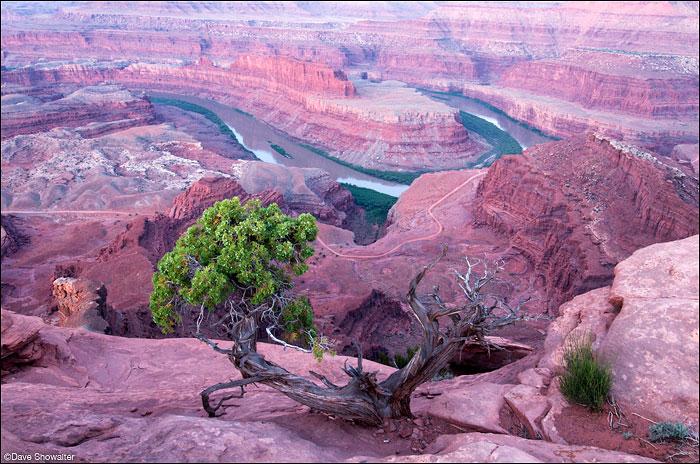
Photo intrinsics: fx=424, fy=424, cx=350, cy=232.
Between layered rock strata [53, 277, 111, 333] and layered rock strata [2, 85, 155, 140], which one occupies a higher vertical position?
layered rock strata [2, 85, 155, 140]

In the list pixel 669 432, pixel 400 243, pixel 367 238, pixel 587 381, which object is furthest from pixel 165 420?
pixel 367 238

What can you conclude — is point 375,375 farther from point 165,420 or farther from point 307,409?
point 165,420

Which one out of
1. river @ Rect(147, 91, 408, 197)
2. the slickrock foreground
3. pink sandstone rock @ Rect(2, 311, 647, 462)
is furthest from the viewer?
river @ Rect(147, 91, 408, 197)

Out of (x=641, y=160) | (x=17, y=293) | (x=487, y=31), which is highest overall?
(x=487, y=31)

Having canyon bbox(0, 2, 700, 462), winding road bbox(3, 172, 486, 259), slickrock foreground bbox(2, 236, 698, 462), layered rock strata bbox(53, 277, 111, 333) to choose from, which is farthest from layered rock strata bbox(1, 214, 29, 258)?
slickrock foreground bbox(2, 236, 698, 462)

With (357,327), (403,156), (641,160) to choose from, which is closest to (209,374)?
(357,327)

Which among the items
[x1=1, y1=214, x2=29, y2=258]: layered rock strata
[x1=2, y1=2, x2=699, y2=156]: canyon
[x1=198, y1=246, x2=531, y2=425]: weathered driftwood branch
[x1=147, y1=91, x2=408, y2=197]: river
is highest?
[x1=2, y1=2, x2=699, y2=156]: canyon

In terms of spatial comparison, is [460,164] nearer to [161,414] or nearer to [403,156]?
[403,156]

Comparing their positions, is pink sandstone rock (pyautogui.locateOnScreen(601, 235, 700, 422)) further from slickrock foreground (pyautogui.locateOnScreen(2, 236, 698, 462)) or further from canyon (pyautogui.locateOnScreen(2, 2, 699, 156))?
canyon (pyautogui.locateOnScreen(2, 2, 699, 156))
